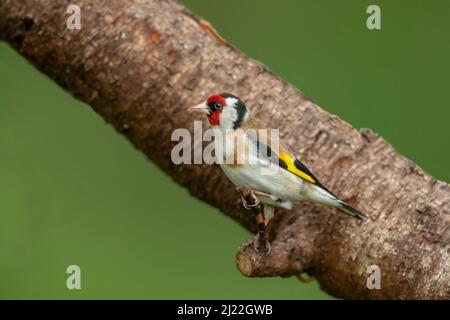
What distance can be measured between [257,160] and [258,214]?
288 mm

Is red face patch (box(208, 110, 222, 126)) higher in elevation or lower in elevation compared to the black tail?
higher

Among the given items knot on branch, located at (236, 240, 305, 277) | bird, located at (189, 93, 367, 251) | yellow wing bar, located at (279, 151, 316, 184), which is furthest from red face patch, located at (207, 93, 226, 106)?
knot on branch, located at (236, 240, 305, 277)

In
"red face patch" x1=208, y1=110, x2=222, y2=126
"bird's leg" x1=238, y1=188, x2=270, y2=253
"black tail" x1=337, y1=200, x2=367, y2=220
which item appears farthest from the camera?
"red face patch" x1=208, y1=110, x2=222, y2=126

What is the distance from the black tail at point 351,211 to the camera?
265 cm

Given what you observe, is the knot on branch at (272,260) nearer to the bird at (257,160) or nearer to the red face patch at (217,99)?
the bird at (257,160)

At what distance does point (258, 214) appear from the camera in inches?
98.2

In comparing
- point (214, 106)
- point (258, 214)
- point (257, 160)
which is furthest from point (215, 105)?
point (258, 214)

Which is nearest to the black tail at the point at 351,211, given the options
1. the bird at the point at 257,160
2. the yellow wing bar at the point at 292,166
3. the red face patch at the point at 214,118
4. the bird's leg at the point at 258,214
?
the bird at the point at 257,160

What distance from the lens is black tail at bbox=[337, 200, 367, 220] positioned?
265 centimetres

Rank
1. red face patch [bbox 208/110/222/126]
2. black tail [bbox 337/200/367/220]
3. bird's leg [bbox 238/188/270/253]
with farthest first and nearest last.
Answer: red face patch [bbox 208/110/222/126], black tail [bbox 337/200/367/220], bird's leg [bbox 238/188/270/253]

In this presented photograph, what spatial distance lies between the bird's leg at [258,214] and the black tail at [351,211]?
21cm

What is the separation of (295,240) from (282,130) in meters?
0.29

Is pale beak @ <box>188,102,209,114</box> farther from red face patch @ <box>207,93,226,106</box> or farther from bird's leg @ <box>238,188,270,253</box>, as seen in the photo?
bird's leg @ <box>238,188,270,253</box>

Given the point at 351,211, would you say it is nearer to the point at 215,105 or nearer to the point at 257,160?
the point at 257,160
